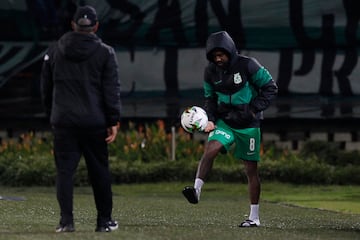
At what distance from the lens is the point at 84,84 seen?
34.6ft

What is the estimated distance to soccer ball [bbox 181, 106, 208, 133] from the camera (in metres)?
12.4

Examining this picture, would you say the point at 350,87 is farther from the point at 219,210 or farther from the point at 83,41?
the point at 83,41

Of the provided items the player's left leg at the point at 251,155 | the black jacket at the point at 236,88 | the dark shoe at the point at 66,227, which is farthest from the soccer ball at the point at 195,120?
the dark shoe at the point at 66,227

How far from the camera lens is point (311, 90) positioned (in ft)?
68.0

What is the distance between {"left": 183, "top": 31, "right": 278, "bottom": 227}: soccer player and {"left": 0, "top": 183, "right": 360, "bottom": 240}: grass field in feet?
2.07

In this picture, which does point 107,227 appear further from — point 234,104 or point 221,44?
point 221,44

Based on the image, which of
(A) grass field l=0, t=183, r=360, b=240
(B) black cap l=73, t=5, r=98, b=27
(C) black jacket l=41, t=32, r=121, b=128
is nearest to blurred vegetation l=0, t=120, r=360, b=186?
(A) grass field l=0, t=183, r=360, b=240

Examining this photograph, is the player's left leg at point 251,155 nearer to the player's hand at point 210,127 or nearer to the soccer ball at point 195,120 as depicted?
the player's hand at point 210,127

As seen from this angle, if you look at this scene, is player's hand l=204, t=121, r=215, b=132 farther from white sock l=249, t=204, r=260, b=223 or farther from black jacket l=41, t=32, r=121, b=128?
black jacket l=41, t=32, r=121, b=128

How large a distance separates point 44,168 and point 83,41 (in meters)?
8.98

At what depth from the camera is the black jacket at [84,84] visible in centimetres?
1053

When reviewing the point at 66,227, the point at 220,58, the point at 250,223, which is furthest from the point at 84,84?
the point at 250,223

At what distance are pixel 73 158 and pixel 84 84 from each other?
61cm

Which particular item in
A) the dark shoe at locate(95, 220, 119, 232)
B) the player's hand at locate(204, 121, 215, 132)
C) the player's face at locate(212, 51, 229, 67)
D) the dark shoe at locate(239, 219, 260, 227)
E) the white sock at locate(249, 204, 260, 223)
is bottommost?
the dark shoe at locate(239, 219, 260, 227)
